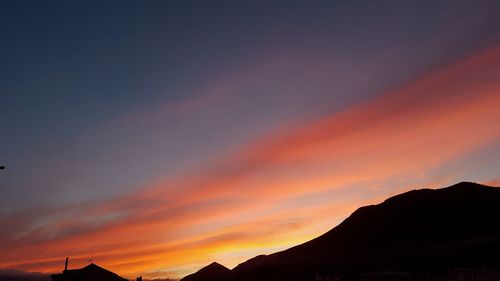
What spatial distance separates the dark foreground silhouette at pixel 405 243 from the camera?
74.6 metres

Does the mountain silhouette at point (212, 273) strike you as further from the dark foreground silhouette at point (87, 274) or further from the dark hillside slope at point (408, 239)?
the dark foreground silhouette at point (87, 274)

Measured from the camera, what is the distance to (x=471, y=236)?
81.8 m

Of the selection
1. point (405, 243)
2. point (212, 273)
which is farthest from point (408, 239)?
point (212, 273)

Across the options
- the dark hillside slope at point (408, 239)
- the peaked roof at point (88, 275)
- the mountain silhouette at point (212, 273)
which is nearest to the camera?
the peaked roof at point (88, 275)

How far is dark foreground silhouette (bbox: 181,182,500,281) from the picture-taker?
7462cm

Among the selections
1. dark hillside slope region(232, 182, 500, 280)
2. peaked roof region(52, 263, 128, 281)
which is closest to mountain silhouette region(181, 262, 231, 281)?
dark hillside slope region(232, 182, 500, 280)

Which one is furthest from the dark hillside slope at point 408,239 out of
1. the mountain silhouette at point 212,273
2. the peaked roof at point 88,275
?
the peaked roof at point 88,275

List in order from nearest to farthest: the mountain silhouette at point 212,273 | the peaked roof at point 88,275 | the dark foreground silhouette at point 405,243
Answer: the peaked roof at point 88,275 → the dark foreground silhouette at point 405,243 → the mountain silhouette at point 212,273

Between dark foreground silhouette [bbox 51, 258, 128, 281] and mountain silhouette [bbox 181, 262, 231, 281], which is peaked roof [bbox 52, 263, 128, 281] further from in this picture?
mountain silhouette [bbox 181, 262, 231, 281]

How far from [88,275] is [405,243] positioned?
60.4 m

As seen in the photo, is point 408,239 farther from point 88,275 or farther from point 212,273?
point 88,275

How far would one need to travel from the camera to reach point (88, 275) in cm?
6225

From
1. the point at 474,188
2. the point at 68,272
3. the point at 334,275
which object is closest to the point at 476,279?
the point at 334,275

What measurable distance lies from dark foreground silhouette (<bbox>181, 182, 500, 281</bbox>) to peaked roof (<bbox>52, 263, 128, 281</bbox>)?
103ft
